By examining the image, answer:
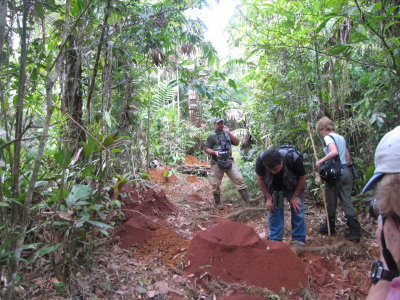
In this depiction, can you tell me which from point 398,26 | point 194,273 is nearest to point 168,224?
point 194,273

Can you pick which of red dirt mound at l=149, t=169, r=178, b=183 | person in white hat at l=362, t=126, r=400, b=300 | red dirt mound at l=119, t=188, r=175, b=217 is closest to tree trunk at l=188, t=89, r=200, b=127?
red dirt mound at l=149, t=169, r=178, b=183

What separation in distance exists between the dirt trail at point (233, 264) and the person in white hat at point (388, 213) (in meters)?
1.80

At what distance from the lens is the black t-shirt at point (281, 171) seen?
356 centimetres

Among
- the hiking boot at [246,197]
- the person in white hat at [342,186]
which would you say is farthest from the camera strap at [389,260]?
the hiking boot at [246,197]

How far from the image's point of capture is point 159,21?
366cm

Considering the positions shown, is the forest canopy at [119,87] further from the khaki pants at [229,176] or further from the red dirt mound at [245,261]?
the red dirt mound at [245,261]

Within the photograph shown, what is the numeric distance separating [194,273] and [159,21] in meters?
3.04

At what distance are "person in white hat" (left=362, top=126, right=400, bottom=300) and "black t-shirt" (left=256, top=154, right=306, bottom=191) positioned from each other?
244cm

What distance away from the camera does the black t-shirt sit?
3.56m

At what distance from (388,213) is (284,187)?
8.90 feet

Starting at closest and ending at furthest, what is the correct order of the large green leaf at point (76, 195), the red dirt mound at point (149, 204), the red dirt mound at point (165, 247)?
1. the large green leaf at point (76, 195)
2. the red dirt mound at point (165, 247)
3. the red dirt mound at point (149, 204)

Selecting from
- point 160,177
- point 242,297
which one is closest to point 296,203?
point 242,297

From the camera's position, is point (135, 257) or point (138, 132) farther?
point (138, 132)

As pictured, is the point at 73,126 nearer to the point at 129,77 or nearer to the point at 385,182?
the point at 129,77
